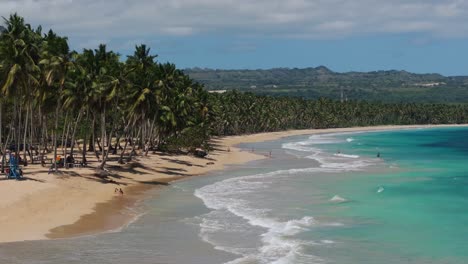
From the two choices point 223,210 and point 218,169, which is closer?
point 223,210

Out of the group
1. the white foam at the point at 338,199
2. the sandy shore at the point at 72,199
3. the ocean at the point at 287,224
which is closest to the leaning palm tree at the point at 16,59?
the sandy shore at the point at 72,199

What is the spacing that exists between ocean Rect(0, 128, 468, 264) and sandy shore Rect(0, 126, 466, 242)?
186 cm

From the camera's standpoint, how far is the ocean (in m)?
30.5

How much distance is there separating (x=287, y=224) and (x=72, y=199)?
1610cm

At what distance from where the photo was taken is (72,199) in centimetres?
4597

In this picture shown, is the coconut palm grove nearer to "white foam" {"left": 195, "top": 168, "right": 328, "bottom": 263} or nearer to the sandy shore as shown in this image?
the sandy shore

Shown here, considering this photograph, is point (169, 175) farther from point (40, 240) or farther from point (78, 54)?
point (40, 240)

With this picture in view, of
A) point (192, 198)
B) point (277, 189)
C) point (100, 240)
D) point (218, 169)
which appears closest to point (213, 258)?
point (100, 240)

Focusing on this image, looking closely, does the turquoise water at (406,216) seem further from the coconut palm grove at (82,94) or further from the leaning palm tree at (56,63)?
the leaning palm tree at (56,63)

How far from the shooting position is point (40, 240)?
32.2 meters

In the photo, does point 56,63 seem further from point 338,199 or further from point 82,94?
point 338,199

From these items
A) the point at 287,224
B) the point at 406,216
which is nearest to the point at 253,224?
the point at 287,224

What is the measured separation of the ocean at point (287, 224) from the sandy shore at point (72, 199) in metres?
1.86

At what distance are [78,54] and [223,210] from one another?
22533 mm
